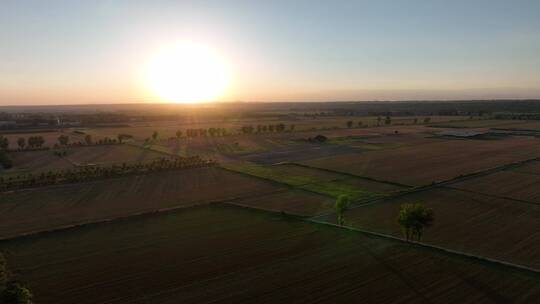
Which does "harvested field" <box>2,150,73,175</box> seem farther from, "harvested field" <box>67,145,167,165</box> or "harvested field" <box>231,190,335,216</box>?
"harvested field" <box>231,190,335,216</box>

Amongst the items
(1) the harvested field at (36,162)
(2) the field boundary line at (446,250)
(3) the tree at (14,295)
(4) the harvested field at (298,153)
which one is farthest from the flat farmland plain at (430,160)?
(3) the tree at (14,295)

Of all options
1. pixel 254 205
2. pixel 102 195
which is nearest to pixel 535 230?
pixel 254 205

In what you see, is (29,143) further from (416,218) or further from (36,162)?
(416,218)

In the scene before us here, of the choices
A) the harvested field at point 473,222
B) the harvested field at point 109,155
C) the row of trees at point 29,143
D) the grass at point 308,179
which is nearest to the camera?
the harvested field at point 473,222

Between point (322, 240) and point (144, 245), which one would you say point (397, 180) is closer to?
point (322, 240)

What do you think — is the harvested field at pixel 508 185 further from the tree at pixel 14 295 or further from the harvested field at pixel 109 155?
the harvested field at pixel 109 155
